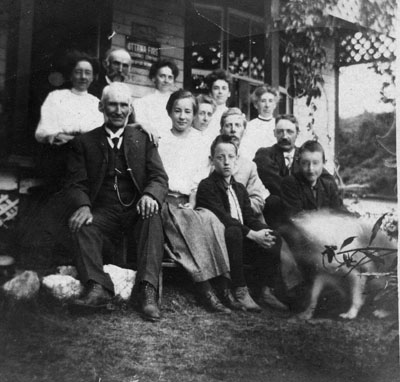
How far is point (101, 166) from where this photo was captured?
3.21m

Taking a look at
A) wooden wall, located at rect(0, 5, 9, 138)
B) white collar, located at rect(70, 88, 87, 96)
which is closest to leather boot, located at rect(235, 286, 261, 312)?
white collar, located at rect(70, 88, 87, 96)

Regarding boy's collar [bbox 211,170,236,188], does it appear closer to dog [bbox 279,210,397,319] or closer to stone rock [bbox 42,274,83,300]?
dog [bbox 279,210,397,319]

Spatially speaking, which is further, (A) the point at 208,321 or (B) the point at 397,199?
(B) the point at 397,199

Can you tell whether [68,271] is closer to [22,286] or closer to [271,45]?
[22,286]

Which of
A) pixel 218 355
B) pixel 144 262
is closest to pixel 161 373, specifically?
pixel 218 355

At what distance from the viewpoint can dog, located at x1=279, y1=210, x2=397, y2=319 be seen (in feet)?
11.3

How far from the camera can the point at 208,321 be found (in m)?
3.19

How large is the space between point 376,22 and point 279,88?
2.51 ft

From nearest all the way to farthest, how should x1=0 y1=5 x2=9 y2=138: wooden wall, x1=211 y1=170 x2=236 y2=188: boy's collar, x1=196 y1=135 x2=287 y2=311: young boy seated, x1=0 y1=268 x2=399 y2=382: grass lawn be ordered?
1. x1=0 y1=268 x2=399 y2=382: grass lawn
2. x1=0 y1=5 x2=9 y2=138: wooden wall
3. x1=196 y1=135 x2=287 y2=311: young boy seated
4. x1=211 y1=170 x2=236 y2=188: boy's collar

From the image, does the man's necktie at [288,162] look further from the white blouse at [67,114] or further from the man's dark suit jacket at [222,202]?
the white blouse at [67,114]

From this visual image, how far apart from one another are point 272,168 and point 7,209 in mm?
1565

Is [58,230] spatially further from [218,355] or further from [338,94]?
[338,94]

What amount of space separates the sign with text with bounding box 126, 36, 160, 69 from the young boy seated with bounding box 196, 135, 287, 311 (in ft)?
1.98

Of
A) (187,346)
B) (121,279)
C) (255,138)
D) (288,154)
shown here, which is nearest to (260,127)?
(255,138)
